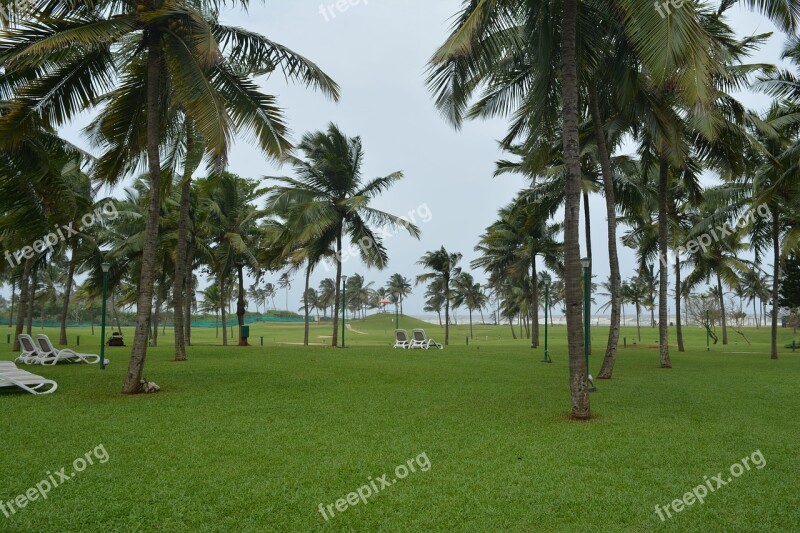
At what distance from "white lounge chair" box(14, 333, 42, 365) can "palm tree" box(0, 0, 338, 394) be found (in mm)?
7441

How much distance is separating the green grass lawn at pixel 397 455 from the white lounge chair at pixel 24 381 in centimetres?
23

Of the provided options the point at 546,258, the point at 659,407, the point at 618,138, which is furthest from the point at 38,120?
the point at 546,258

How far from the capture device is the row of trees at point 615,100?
765 cm

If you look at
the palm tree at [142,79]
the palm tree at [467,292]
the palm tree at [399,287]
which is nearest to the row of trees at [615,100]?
the palm tree at [142,79]

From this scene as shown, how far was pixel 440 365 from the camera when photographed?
1761 cm

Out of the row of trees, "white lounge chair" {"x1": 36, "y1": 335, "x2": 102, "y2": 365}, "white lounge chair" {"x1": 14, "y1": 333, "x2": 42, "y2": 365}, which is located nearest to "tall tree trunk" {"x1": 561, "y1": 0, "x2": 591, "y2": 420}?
the row of trees

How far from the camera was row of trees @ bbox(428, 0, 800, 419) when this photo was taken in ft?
25.1

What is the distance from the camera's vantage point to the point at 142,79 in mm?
11656

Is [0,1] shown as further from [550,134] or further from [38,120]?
[550,134]

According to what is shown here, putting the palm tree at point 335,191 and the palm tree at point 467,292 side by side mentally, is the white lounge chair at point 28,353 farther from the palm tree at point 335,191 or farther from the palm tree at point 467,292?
the palm tree at point 467,292

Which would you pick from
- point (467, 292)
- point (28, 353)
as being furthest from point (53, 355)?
point (467, 292)

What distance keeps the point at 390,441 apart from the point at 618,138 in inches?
539

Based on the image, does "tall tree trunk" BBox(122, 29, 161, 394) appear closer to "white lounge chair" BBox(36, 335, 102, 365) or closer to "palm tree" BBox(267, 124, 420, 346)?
"white lounge chair" BBox(36, 335, 102, 365)

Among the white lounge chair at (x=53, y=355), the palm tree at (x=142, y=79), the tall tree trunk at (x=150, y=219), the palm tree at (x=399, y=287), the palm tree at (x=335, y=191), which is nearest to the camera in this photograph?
the palm tree at (x=142, y=79)
